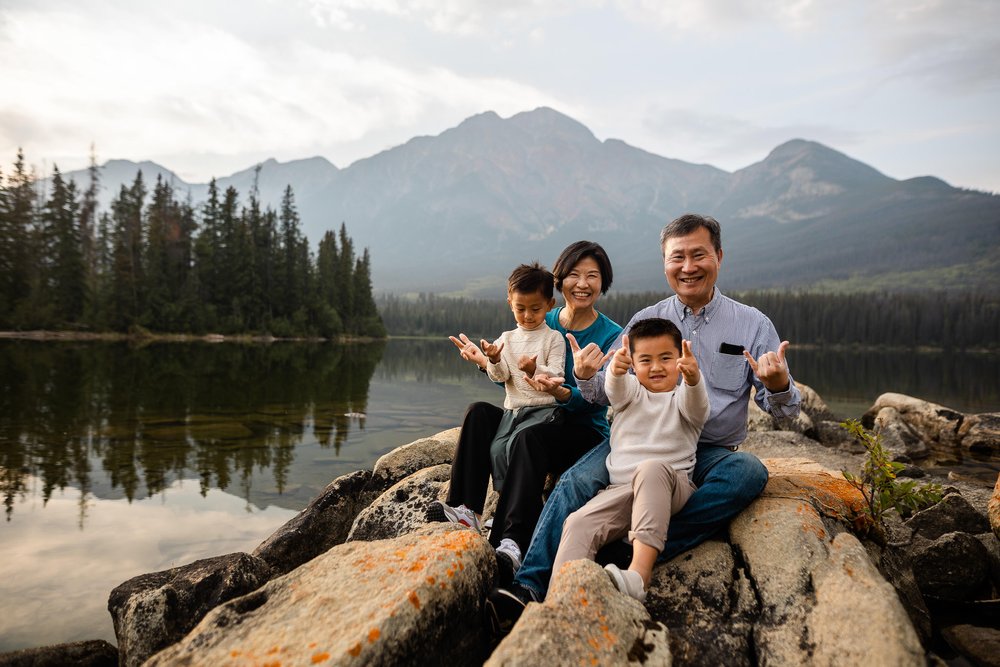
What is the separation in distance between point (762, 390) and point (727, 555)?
49.5 inches

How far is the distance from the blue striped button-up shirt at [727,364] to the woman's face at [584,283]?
24.5 inches

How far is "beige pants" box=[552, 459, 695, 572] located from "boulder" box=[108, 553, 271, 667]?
2.27 m

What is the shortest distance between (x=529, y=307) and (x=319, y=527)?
326cm

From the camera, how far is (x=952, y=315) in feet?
311

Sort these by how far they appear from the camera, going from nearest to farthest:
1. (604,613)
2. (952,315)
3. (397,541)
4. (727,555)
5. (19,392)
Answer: (604,613) < (397,541) < (727,555) < (19,392) < (952,315)

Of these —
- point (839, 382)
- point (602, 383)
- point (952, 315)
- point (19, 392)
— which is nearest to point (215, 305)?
point (19, 392)

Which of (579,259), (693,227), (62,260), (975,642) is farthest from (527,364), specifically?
(62,260)

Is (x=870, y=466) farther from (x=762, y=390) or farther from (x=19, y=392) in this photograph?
(x=19, y=392)

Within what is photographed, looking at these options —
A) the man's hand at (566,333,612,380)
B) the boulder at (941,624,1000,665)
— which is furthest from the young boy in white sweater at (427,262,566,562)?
the boulder at (941,624,1000,665)

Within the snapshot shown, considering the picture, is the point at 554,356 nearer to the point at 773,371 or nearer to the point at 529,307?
the point at 529,307

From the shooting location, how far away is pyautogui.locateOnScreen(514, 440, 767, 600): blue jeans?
12.2 ft

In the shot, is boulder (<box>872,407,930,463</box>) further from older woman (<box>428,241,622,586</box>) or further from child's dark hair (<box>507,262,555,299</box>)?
child's dark hair (<box>507,262,555,299</box>)

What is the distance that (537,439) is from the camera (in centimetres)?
432

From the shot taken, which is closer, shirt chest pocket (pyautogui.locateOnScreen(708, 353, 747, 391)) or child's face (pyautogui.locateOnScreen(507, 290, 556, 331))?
shirt chest pocket (pyautogui.locateOnScreen(708, 353, 747, 391))
